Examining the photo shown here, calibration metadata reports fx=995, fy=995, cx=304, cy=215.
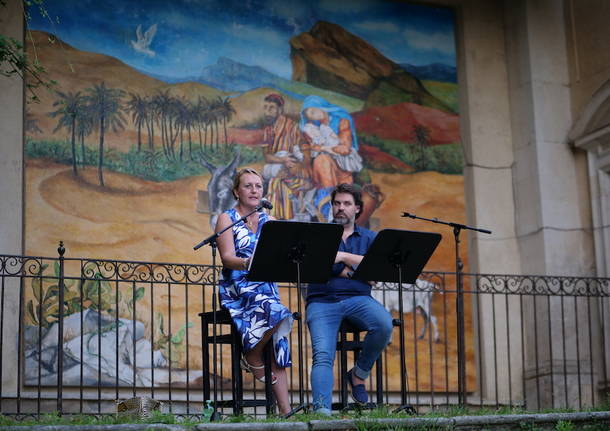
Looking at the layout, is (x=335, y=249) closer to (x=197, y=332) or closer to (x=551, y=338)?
(x=197, y=332)

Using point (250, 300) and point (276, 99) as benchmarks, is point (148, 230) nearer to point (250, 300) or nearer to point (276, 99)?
point (276, 99)

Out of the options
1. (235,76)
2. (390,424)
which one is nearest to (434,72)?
(235,76)

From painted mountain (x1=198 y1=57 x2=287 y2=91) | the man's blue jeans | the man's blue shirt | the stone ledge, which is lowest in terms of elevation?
the stone ledge

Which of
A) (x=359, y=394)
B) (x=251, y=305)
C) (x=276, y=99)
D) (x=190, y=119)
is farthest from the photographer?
(x=276, y=99)

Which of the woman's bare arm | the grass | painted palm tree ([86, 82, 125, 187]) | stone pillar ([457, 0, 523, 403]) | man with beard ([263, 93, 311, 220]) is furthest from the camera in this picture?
stone pillar ([457, 0, 523, 403])

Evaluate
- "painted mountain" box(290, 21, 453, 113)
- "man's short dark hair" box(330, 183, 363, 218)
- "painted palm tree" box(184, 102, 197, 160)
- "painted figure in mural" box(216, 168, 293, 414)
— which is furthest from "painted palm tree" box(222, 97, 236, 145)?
"painted figure in mural" box(216, 168, 293, 414)

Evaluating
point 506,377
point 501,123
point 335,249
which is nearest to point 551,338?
point 506,377

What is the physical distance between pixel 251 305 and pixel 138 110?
13.1 ft

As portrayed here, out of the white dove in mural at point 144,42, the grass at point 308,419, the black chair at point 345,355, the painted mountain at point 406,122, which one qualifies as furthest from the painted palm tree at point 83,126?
the grass at point 308,419

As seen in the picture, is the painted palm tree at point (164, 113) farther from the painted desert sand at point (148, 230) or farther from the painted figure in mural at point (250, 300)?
the painted figure in mural at point (250, 300)

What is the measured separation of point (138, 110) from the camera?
32.0 feet

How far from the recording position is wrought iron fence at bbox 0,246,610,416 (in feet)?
28.4

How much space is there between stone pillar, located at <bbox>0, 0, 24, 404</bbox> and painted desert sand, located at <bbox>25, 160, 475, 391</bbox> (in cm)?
12

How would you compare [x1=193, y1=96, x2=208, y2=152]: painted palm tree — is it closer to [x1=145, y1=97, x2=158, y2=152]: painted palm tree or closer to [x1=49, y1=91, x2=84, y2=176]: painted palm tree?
[x1=145, y1=97, x2=158, y2=152]: painted palm tree
